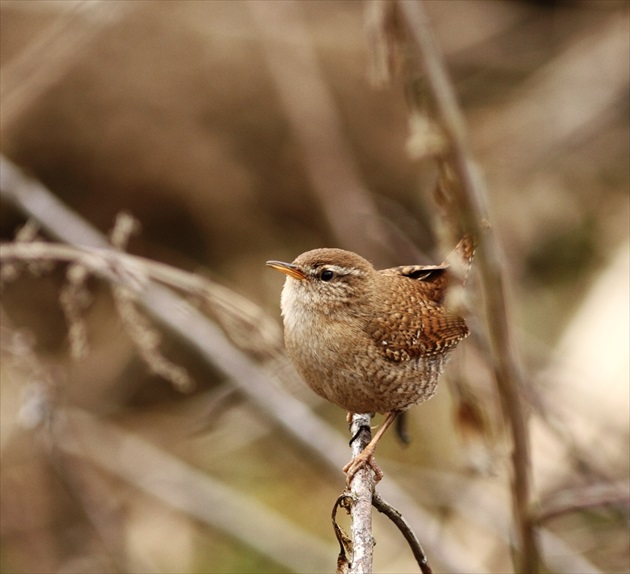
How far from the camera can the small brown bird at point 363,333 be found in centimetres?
280

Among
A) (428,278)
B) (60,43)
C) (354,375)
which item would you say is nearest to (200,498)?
(428,278)

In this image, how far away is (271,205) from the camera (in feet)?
24.3

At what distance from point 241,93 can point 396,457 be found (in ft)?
10.2

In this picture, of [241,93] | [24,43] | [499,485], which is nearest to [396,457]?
[499,485]

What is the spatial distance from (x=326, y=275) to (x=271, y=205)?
4412mm

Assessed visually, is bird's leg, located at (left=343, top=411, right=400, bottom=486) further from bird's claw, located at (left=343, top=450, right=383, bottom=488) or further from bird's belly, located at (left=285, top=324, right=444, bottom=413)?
bird's belly, located at (left=285, top=324, right=444, bottom=413)

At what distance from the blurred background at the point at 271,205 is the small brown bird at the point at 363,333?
6.42ft

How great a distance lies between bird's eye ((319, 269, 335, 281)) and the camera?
305cm

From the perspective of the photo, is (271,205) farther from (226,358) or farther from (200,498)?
(226,358)

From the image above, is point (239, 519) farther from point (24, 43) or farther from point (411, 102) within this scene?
point (24, 43)

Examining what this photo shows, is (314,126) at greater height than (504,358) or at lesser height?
greater

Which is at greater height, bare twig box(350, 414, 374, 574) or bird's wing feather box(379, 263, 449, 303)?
bird's wing feather box(379, 263, 449, 303)

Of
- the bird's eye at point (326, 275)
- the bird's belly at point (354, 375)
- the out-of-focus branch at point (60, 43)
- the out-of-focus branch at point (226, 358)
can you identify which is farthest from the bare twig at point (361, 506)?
the out-of-focus branch at point (60, 43)

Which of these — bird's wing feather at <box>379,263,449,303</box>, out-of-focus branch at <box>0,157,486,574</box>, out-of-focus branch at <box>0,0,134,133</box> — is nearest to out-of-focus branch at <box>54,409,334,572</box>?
out-of-focus branch at <box>0,157,486,574</box>
